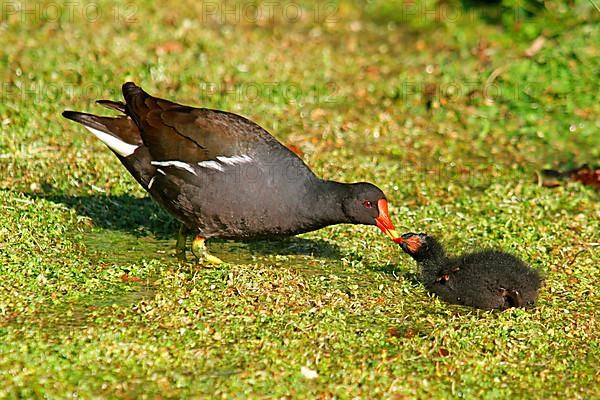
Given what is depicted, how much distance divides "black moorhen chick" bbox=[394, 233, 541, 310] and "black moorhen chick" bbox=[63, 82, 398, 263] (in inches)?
9.1

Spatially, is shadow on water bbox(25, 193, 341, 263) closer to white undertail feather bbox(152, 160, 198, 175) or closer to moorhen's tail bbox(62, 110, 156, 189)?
moorhen's tail bbox(62, 110, 156, 189)

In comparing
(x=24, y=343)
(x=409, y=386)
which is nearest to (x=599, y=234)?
(x=409, y=386)

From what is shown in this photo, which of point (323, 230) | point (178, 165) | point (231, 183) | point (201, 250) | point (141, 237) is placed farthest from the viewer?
point (323, 230)

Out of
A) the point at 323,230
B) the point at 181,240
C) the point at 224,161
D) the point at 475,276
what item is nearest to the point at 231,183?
the point at 224,161

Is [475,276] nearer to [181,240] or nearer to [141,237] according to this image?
[181,240]

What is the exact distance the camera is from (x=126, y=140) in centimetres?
637

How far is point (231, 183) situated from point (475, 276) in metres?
1.63

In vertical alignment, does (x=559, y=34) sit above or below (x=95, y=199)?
above

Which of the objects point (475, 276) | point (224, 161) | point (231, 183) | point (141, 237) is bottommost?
point (141, 237)

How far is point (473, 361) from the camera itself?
508cm

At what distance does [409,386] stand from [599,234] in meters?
3.07

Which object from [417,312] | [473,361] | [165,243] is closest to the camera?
[473,361]

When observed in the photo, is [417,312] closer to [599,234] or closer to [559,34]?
[599,234]

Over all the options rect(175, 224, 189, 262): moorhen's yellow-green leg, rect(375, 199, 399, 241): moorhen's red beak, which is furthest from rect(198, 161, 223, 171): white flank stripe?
rect(375, 199, 399, 241): moorhen's red beak
